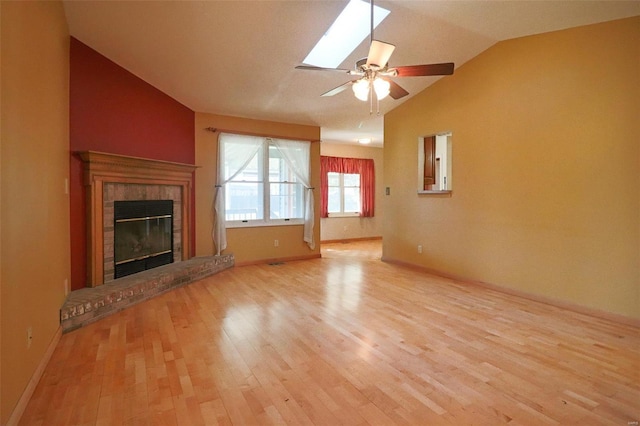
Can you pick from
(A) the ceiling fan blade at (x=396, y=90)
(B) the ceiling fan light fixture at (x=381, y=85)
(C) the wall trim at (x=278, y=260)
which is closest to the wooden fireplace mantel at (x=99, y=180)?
(C) the wall trim at (x=278, y=260)

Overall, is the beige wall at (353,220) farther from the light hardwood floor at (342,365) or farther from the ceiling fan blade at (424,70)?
the ceiling fan blade at (424,70)

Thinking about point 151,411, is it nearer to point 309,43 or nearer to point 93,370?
point 93,370

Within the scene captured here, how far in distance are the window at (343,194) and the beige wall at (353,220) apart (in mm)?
208

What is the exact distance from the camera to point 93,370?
2.15 meters

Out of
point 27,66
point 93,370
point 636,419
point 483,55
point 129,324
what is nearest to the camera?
point 636,419

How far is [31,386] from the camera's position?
74.0 inches

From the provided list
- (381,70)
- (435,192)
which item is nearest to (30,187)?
(381,70)

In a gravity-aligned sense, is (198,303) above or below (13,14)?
below

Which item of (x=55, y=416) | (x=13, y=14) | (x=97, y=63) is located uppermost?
(x=97, y=63)

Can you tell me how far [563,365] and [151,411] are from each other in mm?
2627

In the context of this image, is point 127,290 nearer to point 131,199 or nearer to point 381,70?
point 131,199

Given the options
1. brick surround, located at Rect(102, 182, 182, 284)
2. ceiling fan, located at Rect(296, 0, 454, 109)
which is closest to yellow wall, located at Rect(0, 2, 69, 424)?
A: brick surround, located at Rect(102, 182, 182, 284)

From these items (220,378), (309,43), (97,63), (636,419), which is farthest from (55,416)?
(309,43)

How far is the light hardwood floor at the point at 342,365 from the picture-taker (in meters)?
1.73
